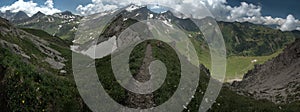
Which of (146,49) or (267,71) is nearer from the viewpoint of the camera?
(146,49)

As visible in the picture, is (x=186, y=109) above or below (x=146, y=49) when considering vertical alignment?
below

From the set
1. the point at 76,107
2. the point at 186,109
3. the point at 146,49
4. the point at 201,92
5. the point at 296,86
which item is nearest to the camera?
the point at 76,107

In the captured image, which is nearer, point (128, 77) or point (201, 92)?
point (128, 77)

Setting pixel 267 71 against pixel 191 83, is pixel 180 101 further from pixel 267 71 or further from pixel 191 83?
pixel 267 71

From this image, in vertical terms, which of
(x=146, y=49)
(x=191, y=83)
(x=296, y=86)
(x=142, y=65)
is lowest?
(x=296, y=86)

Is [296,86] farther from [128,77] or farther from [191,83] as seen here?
[128,77]

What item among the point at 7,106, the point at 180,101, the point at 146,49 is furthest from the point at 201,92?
the point at 7,106

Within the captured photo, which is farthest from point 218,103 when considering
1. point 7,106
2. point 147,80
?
point 7,106

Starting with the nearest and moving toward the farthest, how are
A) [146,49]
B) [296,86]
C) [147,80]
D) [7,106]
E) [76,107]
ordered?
1. [7,106]
2. [76,107]
3. [147,80]
4. [146,49]
5. [296,86]

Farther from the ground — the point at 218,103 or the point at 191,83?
the point at 191,83
